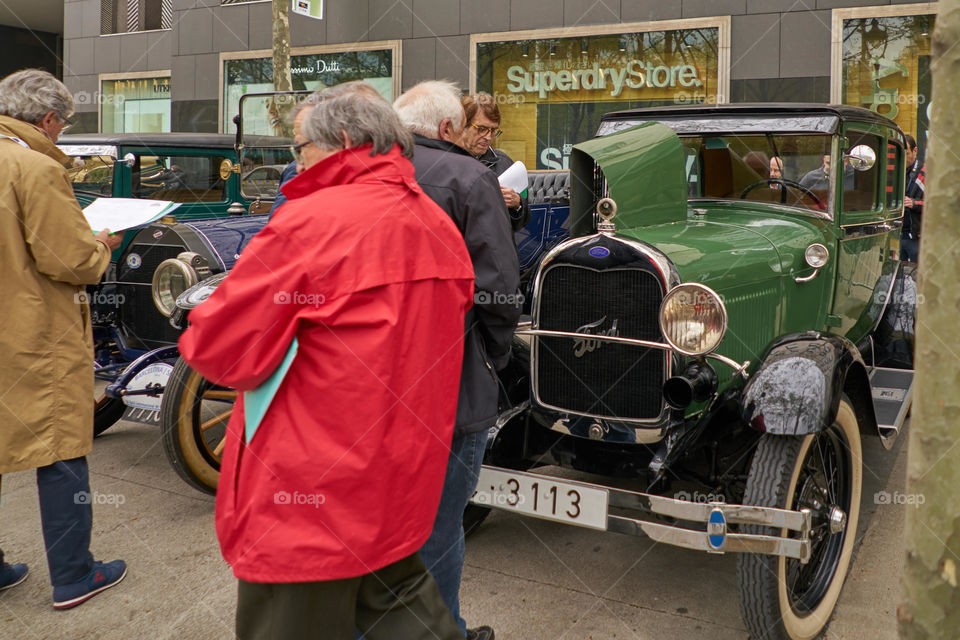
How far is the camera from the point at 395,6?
1502 cm

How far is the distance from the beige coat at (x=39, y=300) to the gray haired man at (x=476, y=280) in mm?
1266

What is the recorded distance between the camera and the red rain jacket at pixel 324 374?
174 cm

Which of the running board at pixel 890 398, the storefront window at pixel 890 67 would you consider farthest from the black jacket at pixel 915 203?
the storefront window at pixel 890 67

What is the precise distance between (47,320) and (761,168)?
10.8ft

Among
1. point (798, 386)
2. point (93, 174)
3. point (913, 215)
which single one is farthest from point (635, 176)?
point (913, 215)

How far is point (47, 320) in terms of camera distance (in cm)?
299

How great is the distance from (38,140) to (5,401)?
92cm

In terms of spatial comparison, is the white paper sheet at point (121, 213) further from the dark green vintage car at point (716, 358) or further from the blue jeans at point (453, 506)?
the blue jeans at point (453, 506)

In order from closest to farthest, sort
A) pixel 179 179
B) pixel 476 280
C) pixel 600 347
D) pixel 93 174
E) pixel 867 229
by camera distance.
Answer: pixel 476 280 < pixel 600 347 < pixel 867 229 < pixel 93 174 < pixel 179 179

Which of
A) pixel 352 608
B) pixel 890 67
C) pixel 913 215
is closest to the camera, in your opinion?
pixel 352 608

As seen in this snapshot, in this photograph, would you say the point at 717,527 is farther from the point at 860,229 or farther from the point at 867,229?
the point at 867,229

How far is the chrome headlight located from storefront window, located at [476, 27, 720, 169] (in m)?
9.51

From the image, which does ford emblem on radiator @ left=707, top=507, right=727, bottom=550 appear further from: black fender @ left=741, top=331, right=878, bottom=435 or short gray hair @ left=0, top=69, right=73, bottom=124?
short gray hair @ left=0, top=69, right=73, bottom=124

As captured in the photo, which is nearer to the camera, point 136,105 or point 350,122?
point 350,122
